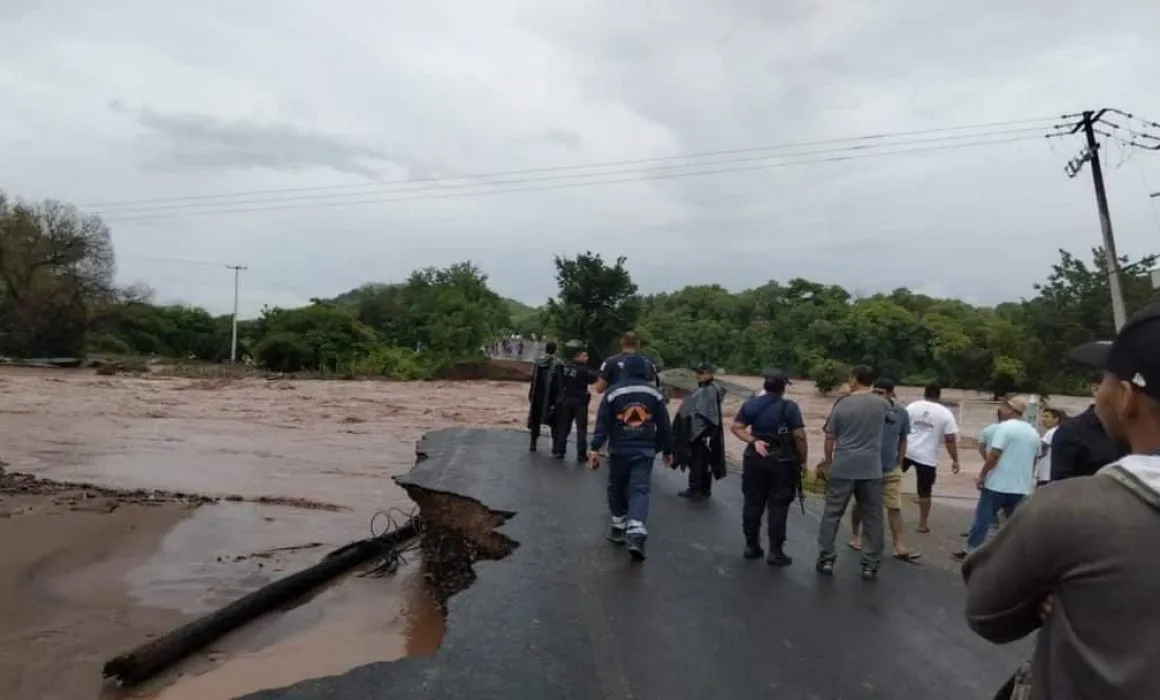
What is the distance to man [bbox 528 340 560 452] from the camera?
1371 cm

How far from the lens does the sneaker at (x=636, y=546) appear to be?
7.67 metres

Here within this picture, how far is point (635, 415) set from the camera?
8.00m

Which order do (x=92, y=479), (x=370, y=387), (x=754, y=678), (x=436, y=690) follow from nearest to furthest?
(x=436, y=690)
(x=754, y=678)
(x=92, y=479)
(x=370, y=387)

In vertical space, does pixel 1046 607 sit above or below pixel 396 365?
above

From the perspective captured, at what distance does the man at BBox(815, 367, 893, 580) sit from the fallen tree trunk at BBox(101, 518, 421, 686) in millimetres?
4640

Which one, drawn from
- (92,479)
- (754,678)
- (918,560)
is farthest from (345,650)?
(92,479)

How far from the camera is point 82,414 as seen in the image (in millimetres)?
27078

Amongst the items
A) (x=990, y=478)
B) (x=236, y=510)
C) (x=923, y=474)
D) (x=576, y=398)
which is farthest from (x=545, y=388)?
(x=990, y=478)

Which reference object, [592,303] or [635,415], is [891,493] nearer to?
[635,415]

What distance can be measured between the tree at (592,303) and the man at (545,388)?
8303 mm

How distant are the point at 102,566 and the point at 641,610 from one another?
20.1 ft

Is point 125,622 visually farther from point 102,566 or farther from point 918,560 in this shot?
point 918,560

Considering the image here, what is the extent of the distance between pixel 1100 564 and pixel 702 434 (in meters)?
9.21

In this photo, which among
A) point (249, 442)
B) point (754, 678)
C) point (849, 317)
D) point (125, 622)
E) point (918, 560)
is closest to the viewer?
point (754, 678)
